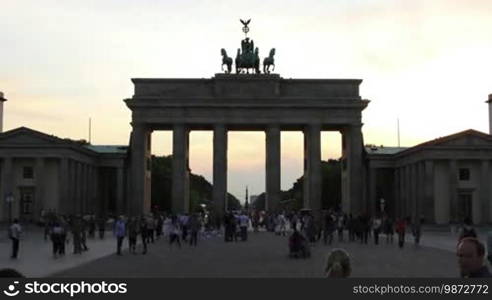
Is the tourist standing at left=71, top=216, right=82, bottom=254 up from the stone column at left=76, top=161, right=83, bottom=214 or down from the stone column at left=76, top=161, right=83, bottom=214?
down

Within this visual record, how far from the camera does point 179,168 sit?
86500 mm

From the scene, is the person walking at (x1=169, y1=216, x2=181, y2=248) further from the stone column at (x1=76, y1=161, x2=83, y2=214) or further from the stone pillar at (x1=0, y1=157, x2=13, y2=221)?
the stone column at (x1=76, y1=161, x2=83, y2=214)

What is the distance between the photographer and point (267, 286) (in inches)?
284

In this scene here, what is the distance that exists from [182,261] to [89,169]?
57884 mm

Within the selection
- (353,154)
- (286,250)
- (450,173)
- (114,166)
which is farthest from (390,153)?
(286,250)

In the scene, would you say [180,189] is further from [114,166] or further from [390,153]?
[390,153]

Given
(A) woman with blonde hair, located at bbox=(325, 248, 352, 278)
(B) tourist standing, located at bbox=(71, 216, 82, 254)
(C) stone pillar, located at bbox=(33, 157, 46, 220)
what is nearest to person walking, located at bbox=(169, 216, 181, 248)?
(B) tourist standing, located at bbox=(71, 216, 82, 254)

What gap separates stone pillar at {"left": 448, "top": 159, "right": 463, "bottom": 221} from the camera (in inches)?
3068

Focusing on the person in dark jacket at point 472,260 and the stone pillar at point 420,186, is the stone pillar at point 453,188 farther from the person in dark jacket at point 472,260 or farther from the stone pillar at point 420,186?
the person in dark jacket at point 472,260

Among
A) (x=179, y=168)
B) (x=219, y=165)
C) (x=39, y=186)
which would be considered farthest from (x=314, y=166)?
(x=39, y=186)

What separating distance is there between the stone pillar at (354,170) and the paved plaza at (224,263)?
43193 mm

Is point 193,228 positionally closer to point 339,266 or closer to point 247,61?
point 339,266

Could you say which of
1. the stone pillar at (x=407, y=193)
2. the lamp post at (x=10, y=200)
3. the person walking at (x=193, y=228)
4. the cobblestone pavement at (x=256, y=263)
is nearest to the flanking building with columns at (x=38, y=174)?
the lamp post at (x=10, y=200)

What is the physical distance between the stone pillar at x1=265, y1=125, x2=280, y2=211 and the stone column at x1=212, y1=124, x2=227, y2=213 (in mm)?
4655
